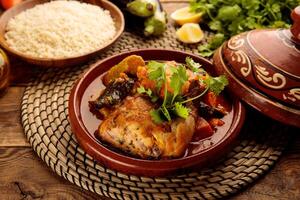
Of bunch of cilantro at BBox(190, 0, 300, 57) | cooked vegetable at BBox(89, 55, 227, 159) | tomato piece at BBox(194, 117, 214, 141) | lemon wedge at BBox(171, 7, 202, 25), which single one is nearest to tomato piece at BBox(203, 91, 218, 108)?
cooked vegetable at BBox(89, 55, 227, 159)

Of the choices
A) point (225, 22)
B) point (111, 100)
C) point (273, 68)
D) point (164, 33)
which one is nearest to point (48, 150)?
point (111, 100)

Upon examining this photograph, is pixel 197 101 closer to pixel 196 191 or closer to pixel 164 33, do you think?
pixel 196 191

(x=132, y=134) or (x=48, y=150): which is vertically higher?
(x=132, y=134)

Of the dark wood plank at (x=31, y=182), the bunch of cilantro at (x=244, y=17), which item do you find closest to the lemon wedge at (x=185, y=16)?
the bunch of cilantro at (x=244, y=17)

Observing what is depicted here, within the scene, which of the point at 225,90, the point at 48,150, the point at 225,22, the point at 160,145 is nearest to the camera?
the point at 160,145

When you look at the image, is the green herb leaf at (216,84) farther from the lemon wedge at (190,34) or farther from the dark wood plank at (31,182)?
the lemon wedge at (190,34)

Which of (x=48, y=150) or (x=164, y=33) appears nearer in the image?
(x=48, y=150)
